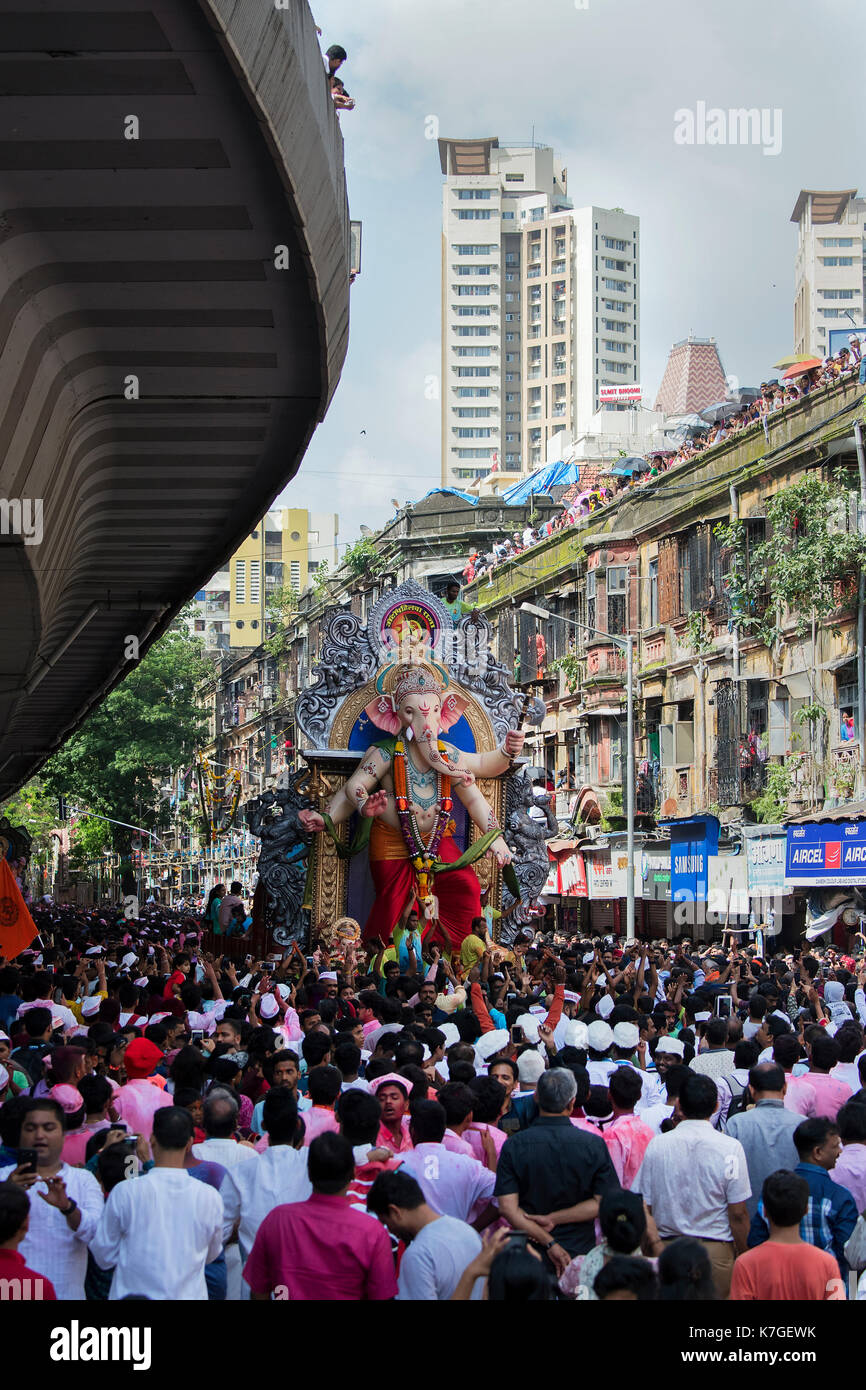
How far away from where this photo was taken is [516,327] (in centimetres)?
11900

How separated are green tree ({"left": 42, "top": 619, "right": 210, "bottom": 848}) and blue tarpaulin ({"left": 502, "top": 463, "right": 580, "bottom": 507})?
12.6 m

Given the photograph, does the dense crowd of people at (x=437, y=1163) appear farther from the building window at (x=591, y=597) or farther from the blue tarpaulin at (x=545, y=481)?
the blue tarpaulin at (x=545, y=481)

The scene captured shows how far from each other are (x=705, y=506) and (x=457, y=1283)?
30918mm

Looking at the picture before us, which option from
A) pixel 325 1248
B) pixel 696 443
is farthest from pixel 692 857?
pixel 325 1248

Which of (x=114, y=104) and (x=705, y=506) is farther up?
(x=705, y=506)

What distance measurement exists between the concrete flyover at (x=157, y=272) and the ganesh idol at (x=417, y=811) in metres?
10.3

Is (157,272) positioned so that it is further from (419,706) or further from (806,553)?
(806,553)

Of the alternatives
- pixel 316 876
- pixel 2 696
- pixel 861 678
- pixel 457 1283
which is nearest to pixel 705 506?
pixel 861 678

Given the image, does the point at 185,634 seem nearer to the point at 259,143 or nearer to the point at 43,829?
the point at 43,829

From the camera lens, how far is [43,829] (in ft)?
336

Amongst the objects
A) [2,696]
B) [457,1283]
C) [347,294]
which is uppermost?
[347,294]

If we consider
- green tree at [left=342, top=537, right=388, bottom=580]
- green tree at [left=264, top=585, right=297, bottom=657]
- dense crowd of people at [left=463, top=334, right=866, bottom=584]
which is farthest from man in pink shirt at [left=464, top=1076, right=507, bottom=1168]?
green tree at [left=264, top=585, right=297, bottom=657]

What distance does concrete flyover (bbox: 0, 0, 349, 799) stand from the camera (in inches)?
292

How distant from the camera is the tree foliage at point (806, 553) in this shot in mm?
29000
